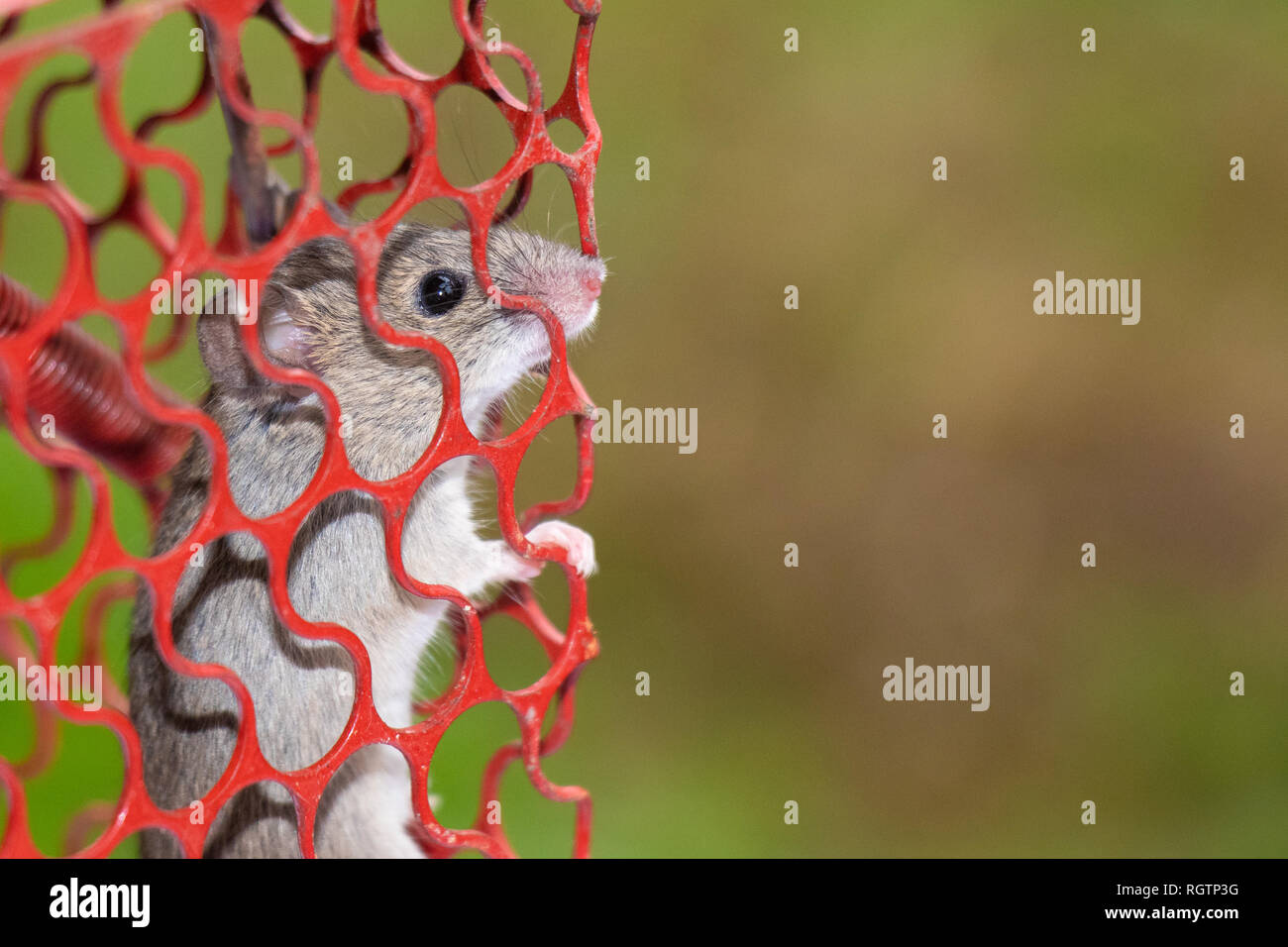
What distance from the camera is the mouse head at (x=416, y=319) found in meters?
2.13

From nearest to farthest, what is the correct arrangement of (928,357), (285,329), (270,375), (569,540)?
(270,375) → (285,329) → (569,540) → (928,357)

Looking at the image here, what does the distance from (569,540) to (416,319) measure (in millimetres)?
457

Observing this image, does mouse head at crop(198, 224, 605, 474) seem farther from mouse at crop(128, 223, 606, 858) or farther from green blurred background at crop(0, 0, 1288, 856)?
green blurred background at crop(0, 0, 1288, 856)

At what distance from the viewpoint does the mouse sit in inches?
83.5

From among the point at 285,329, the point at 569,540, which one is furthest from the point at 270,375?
the point at 569,540

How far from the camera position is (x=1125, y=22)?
4996 millimetres

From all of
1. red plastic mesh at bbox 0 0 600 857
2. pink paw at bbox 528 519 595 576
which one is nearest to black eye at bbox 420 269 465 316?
red plastic mesh at bbox 0 0 600 857

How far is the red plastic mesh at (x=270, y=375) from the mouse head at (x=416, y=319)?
12 cm

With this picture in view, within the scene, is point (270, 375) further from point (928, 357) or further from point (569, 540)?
point (928, 357)

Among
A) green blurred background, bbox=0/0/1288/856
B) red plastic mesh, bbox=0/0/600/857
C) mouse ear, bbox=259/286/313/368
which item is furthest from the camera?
green blurred background, bbox=0/0/1288/856

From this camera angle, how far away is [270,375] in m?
1.56

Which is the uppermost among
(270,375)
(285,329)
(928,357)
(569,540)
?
(928,357)

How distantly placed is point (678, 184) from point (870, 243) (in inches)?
31.6

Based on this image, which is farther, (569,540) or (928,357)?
(928,357)
